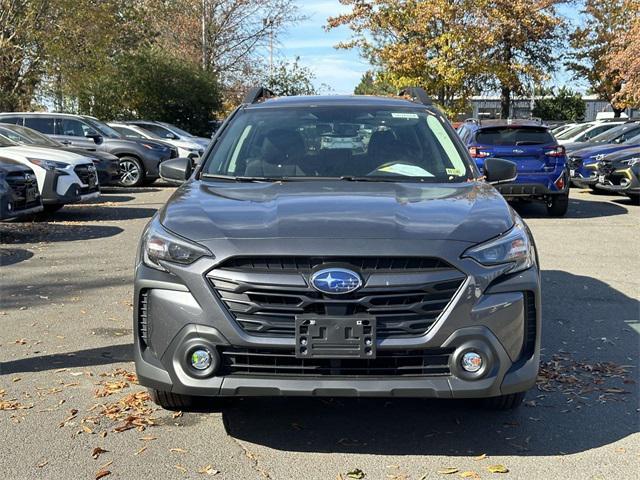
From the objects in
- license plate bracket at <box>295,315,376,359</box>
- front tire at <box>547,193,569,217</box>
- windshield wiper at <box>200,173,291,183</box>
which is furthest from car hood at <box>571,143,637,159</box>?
license plate bracket at <box>295,315,376,359</box>

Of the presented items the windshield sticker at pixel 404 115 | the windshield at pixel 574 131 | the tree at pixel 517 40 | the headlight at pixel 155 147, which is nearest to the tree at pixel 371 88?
the tree at pixel 517 40

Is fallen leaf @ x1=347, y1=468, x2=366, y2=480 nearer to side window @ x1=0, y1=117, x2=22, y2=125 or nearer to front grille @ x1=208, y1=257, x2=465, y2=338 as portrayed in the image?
front grille @ x1=208, y1=257, x2=465, y2=338

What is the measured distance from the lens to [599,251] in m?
10.1

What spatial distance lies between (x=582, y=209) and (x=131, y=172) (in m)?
10.4

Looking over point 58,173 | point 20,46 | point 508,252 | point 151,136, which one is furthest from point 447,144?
point 20,46

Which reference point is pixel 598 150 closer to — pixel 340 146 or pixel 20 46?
pixel 340 146

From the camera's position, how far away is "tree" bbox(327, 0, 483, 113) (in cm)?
2939

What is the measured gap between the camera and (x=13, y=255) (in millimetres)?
9688

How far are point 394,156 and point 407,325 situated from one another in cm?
183

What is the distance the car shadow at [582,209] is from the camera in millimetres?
14375

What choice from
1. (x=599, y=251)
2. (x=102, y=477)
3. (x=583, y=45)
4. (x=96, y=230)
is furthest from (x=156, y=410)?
(x=583, y=45)

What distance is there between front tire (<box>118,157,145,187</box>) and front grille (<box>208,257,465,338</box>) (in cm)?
1637

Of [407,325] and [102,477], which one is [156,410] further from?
[407,325]

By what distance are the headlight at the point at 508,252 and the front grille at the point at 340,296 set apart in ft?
0.53
